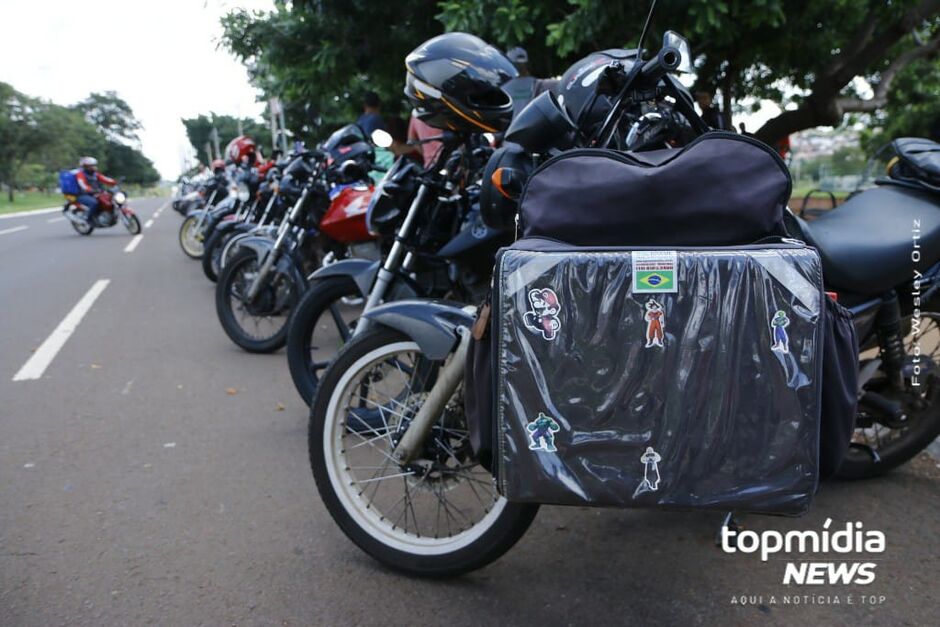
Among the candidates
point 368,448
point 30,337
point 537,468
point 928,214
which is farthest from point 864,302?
point 30,337

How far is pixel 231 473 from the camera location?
3574 mm

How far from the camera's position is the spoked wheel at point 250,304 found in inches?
223

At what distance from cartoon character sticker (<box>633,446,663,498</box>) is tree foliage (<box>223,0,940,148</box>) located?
5428 millimetres

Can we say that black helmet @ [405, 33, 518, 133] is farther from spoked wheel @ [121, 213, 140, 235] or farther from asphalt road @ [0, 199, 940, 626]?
spoked wheel @ [121, 213, 140, 235]

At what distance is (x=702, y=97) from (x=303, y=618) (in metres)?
2.48

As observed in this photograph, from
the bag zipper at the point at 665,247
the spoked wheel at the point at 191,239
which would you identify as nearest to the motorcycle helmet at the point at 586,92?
the bag zipper at the point at 665,247

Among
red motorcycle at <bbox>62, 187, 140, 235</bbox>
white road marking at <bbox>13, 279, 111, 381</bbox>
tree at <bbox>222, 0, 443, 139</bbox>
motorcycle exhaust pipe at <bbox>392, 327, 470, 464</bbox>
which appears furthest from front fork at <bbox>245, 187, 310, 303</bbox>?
red motorcycle at <bbox>62, 187, 140, 235</bbox>

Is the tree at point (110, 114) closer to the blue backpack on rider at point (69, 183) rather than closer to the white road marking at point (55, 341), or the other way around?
the blue backpack on rider at point (69, 183)

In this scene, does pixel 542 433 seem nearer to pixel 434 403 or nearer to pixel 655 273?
pixel 655 273

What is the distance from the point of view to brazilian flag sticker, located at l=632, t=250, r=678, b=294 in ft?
5.93

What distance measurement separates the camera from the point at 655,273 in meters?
1.81

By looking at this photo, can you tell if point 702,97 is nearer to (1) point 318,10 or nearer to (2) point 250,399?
(2) point 250,399

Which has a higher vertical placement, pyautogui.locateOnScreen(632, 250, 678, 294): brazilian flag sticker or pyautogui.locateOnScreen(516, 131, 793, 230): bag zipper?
pyautogui.locateOnScreen(516, 131, 793, 230): bag zipper

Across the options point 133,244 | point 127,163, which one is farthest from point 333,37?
point 127,163
